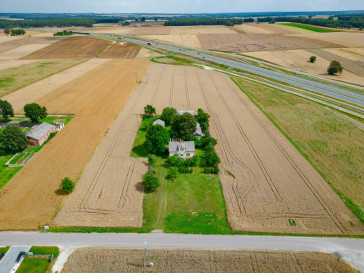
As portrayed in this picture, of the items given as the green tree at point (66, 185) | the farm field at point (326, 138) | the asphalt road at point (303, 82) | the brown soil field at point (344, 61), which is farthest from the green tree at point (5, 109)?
the brown soil field at point (344, 61)

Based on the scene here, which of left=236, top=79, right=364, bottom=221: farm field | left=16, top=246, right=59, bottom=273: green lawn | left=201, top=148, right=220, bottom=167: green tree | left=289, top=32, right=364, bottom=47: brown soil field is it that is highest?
left=289, top=32, right=364, bottom=47: brown soil field

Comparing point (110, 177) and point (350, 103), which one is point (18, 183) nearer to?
point (110, 177)

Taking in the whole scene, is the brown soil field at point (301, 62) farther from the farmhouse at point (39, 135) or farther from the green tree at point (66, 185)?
the farmhouse at point (39, 135)

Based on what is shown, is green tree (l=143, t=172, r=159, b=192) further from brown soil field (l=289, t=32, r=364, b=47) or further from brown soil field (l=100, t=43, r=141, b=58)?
brown soil field (l=289, t=32, r=364, b=47)

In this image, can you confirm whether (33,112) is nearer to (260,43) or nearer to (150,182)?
(150,182)

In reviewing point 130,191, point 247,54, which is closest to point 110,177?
point 130,191

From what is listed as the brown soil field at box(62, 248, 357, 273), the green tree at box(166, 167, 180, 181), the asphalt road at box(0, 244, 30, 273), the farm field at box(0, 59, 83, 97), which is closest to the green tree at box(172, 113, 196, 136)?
the green tree at box(166, 167, 180, 181)

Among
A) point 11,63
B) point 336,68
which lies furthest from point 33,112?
point 336,68
